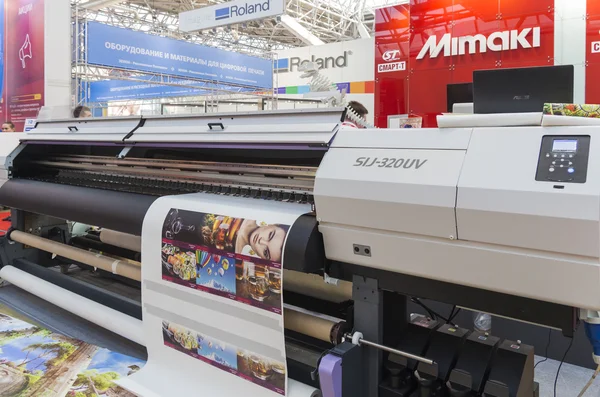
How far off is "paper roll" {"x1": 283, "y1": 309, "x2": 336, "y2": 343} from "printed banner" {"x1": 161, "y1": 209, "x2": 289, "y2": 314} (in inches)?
8.7

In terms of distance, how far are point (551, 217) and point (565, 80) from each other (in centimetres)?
111

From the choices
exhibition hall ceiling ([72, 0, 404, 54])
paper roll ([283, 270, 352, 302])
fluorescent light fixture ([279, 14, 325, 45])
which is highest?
exhibition hall ceiling ([72, 0, 404, 54])

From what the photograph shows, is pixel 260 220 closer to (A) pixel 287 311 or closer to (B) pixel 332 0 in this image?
(A) pixel 287 311

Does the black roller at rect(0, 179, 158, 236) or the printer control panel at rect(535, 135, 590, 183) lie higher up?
the printer control panel at rect(535, 135, 590, 183)

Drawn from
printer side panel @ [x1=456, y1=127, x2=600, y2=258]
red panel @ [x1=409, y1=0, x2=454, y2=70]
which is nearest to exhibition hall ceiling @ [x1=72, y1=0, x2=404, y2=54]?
red panel @ [x1=409, y1=0, x2=454, y2=70]

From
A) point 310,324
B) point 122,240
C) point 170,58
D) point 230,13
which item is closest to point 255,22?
point 170,58

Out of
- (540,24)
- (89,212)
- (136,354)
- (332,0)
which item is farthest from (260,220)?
(332,0)

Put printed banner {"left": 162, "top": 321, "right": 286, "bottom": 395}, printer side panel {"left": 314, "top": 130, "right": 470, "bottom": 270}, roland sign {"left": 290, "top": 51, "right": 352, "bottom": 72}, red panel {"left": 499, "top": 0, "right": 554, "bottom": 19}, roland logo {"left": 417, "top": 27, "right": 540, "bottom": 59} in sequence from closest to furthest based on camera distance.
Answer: printer side panel {"left": 314, "top": 130, "right": 470, "bottom": 270}
printed banner {"left": 162, "top": 321, "right": 286, "bottom": 395}
red panel {"left": 499, "top": 0, "right": 554, "bottom": 19}
roland logo {"left": 417, "top": 27, "right": 540, "bottom": 59}
roland sign {"left": 290, "top": 51, "right": 352, "bottom": 72}

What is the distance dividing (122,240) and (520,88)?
95.1 inches

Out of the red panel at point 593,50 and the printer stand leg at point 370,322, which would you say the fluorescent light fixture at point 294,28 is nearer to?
the red panel at point 593,50

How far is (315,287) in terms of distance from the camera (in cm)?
217

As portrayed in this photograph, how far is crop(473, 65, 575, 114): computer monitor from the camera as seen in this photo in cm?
199

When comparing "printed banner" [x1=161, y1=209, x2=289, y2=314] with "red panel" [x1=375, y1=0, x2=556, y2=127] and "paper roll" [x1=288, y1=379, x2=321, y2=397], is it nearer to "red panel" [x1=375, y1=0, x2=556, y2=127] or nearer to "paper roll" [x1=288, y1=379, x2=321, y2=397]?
"paper roll" [x1=288, y1=379, x2=321, y2=397]

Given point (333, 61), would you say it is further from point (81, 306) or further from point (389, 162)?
point (389, 162)
